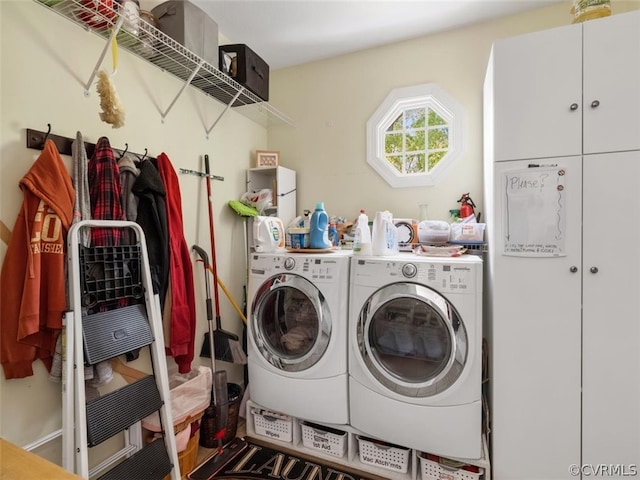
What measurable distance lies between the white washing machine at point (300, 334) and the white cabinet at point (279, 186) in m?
0.70

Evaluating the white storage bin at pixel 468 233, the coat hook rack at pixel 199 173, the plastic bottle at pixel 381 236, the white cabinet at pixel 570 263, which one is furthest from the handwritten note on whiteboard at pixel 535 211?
the coat hook rack at pixel 199 173

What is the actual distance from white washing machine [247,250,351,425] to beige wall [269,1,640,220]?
0.93 m

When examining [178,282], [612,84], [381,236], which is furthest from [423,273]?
[178,282]

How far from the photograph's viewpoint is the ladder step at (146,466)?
4.07 ft

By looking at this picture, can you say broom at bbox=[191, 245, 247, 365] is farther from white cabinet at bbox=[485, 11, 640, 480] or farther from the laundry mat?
white cabinet at bbox=[485, 11, 640, 480]

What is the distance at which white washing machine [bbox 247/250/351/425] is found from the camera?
1759 mm

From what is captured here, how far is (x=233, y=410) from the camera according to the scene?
2.05 m

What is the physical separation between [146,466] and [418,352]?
1.37 meters

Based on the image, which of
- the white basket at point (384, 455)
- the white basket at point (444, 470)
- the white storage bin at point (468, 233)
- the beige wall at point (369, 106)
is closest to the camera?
the white basket at point (444, 470)

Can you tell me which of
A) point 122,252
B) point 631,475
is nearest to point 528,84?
point 631,475

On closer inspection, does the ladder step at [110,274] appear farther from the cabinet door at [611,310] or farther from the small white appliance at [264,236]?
the cabinet door at [611,310]

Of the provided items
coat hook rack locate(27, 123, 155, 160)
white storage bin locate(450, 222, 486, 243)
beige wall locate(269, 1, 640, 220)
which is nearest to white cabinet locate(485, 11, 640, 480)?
white storage bin locate(450, 222, 486, 243)

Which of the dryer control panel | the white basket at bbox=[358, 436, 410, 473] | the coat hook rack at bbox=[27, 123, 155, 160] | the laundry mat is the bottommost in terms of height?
the laundry mat

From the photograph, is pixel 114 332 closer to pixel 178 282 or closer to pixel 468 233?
pixel 178 282
